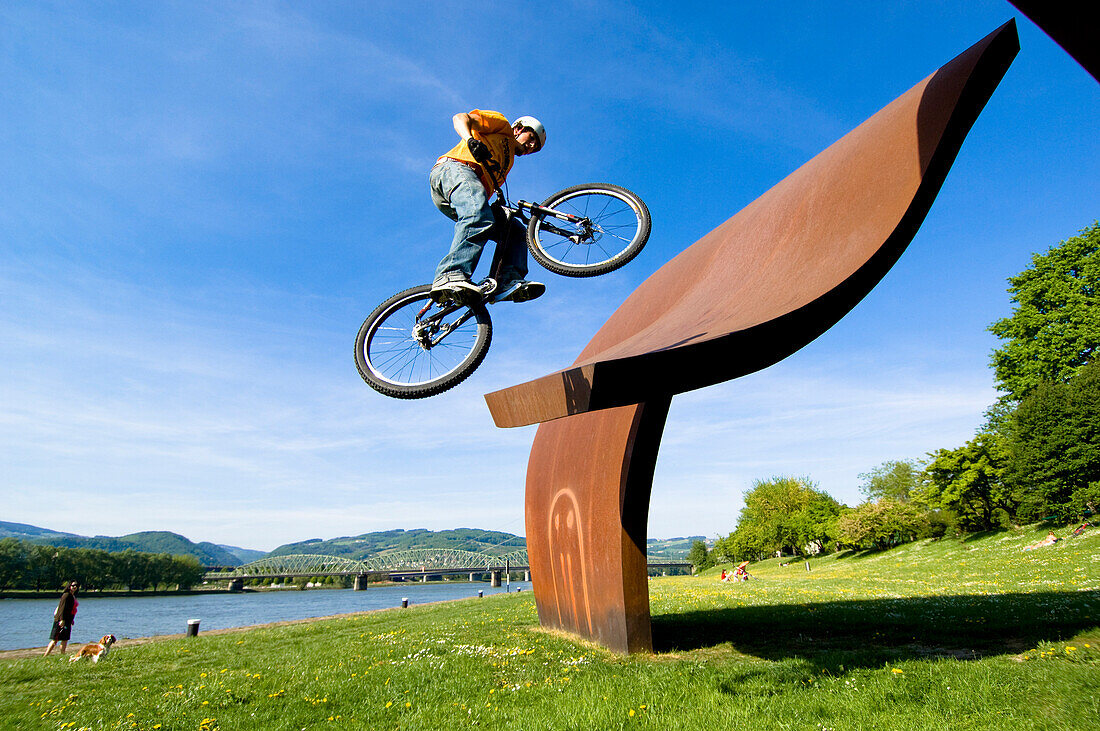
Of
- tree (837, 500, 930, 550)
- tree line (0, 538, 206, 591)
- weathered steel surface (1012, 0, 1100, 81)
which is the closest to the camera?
weathered steel surface (1012, 0, 1100, 81)

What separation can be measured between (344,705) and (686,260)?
8692 millimetres

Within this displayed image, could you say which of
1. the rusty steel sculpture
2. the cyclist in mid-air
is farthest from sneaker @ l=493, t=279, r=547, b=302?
the rusty steel sculpture

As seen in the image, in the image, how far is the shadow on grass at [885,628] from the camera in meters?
7.25

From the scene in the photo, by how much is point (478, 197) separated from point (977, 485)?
149 ft

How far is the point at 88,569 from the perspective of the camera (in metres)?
82.0

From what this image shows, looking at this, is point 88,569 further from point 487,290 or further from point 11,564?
point 487,290

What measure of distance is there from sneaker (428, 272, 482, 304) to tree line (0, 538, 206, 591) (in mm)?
104611

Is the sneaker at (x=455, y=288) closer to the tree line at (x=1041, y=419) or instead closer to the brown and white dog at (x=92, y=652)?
the brown and white dog at (x=92, y=652)

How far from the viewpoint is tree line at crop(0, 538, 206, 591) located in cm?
7850

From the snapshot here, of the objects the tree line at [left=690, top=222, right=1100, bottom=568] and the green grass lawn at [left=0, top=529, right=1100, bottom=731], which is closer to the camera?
the green grass lawn at [left=0, top=529, right=1100, bottom=731]

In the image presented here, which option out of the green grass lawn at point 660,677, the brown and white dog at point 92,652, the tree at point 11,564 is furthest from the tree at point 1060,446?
the tree at point 11,564

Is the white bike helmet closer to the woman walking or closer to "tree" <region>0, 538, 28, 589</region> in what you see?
the woman walking

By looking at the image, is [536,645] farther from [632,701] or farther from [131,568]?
[131,568]

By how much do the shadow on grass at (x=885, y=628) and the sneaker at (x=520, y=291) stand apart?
18.5ft
